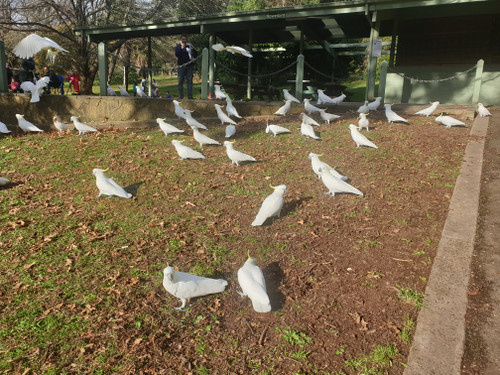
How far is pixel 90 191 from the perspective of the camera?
4.98 metres

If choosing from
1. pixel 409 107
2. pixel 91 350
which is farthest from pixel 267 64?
pixel 91 350

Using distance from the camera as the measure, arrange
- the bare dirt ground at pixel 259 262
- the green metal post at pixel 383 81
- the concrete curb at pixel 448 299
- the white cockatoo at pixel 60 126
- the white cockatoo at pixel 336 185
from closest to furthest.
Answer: the concrete curb at pixel 448 299, the bare dirt ground at pixel 259 262, the white cockatoo at pixel 336 185, the white cockatoo at pixel 60 126, the green metal post at pixel 383 81

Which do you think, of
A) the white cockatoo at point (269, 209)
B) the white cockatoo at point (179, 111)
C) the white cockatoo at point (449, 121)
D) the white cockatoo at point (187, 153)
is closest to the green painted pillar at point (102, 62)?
the white cockatoo at point (179, 111)

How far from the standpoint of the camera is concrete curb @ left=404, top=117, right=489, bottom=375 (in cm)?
219

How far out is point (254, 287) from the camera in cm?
275

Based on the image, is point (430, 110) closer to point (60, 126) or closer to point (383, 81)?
point (383, 81)

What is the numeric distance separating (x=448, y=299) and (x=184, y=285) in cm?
192

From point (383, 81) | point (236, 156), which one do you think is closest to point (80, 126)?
point (236, 156)

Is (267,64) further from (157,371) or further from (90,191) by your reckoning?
(157,371)

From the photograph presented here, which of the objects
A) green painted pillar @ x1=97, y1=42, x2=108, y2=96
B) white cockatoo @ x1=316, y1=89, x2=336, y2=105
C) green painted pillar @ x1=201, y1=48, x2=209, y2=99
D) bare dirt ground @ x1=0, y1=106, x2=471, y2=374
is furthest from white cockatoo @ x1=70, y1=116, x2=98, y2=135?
white cockatoo @ x1=316, y1=89, x2=336, y2=105

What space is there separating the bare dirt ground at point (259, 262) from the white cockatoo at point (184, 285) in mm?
91

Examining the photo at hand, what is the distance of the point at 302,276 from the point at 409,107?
27.9 ft

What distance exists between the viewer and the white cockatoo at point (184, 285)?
2773 mm

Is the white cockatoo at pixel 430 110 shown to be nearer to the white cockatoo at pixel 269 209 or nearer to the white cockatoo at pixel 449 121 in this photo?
the white cockatoo at pixel 449 121
